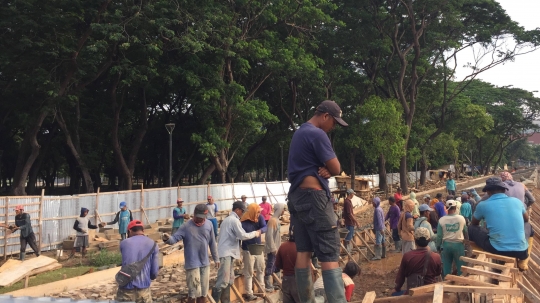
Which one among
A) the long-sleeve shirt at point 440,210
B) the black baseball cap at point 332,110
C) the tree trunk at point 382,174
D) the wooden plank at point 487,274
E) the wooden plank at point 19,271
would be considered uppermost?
the tree trunk at point 382,174

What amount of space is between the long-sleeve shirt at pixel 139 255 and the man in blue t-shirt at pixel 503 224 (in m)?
4.32

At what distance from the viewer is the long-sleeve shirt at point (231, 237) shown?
30.4ft

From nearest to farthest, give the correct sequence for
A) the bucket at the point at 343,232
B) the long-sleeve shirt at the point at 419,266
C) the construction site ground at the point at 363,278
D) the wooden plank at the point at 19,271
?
the long-sleeve shirt at the point at 419,266, the wooden plank at the point at 19,271, the construction site ground at the point at 363,278, the bucket at the point at 343,232

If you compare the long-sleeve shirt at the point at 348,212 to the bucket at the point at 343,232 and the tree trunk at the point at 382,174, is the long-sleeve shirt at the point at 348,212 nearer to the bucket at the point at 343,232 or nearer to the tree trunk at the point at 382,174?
the bucket at the point at 343,232

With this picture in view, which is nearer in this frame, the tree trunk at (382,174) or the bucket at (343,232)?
the bucket at (343,232)

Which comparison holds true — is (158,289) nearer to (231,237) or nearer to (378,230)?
(231,237)

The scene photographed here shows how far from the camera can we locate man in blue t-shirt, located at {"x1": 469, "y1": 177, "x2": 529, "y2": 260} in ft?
21.0

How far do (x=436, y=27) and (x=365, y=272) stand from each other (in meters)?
25.3

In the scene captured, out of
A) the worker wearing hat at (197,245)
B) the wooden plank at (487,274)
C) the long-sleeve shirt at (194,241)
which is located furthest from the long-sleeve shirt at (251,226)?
the wooden plank at (487,274)

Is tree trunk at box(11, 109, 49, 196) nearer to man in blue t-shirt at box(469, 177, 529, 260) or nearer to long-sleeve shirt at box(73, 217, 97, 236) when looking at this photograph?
long-sleeve shirt at box(73, 217, 97, 236)

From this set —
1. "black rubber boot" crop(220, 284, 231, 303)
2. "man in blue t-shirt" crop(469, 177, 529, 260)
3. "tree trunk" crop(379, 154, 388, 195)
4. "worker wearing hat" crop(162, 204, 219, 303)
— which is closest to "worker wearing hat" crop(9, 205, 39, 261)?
"black rubber boot" crop(220, 284, 231, 303)

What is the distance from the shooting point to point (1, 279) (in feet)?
33.4

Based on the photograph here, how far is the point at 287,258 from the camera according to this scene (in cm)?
704

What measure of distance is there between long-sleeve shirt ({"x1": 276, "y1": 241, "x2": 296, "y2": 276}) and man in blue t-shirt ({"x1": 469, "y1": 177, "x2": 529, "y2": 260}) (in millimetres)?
2479
